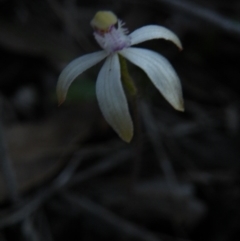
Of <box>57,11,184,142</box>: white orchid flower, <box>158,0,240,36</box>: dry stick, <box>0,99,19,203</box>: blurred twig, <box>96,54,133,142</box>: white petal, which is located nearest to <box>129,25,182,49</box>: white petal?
<box>57,11,184,142</box>: white orchid flower

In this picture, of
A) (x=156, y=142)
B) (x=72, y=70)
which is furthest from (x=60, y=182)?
(x=72, y=70)

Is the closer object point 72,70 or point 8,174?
point 72,70

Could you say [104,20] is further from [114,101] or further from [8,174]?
[8,174]

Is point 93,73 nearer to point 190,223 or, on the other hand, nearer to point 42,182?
point 42,182

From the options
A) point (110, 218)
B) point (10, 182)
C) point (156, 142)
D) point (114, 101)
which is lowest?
point (110, 218)

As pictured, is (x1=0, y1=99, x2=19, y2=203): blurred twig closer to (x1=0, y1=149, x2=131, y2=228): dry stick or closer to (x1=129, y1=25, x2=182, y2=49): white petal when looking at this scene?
(x1=0, y1=149, x2=131, y2=228): dry stick

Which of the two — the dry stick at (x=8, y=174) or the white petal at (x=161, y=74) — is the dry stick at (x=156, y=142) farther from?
the white petal at (x=161, y=74)

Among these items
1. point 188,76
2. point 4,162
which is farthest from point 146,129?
point 4,162

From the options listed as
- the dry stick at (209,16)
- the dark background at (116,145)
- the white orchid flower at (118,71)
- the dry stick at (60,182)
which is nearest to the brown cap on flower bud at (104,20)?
the white orchid flower at (118,71)
